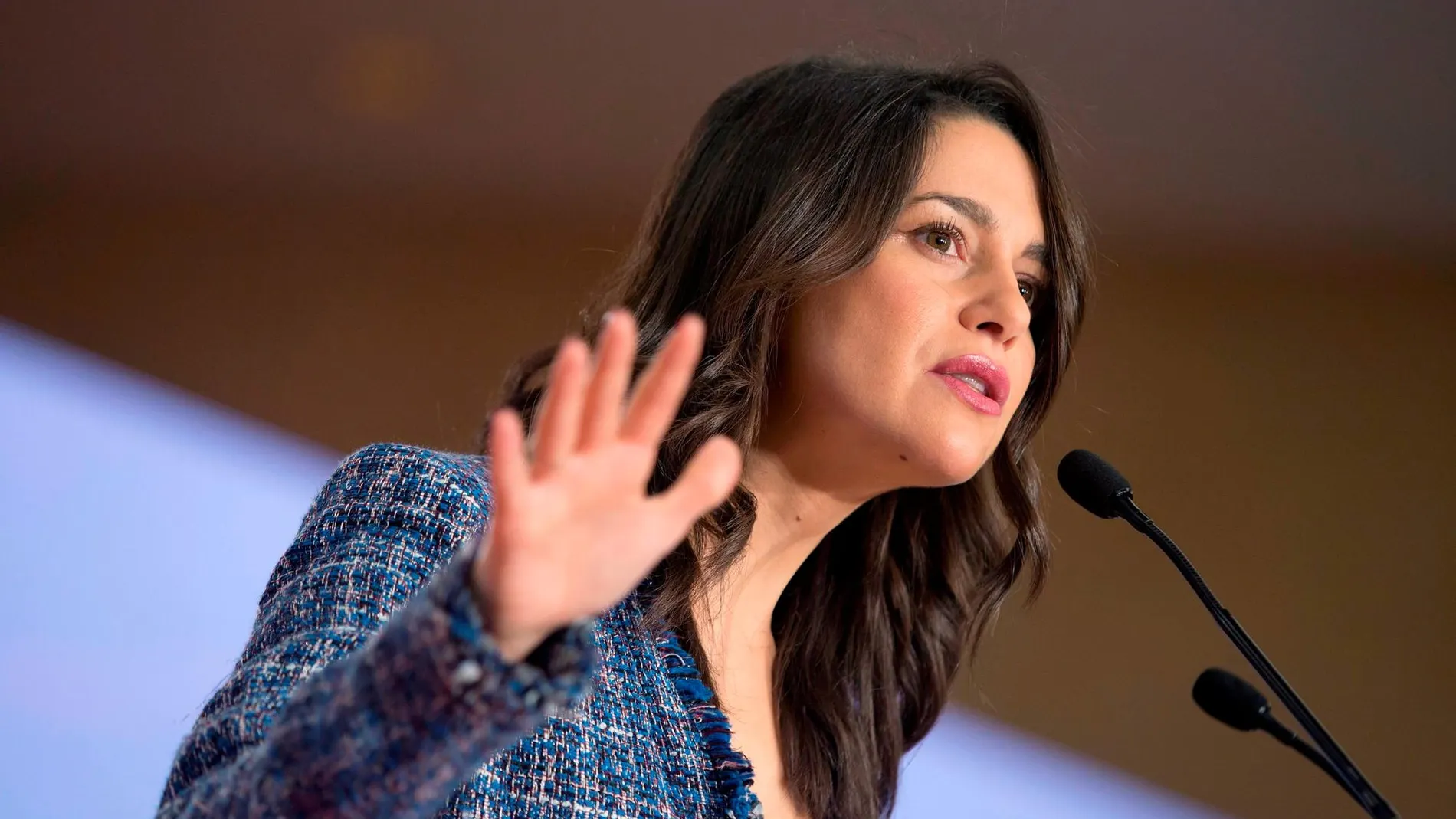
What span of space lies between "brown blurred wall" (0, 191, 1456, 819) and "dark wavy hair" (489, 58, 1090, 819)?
89 cm

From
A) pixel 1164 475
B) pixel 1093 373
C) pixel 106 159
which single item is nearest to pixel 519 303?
pixel 106 159

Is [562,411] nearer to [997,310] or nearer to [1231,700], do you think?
[1231,700]

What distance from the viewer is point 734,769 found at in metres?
1.31

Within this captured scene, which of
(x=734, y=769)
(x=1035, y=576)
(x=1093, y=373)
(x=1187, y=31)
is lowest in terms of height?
(x=734, y=769)

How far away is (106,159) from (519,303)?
0.90 m

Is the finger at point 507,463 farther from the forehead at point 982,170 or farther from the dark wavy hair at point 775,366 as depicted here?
the forehead at point 982,170

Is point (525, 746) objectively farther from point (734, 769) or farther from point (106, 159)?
point (106, 159)

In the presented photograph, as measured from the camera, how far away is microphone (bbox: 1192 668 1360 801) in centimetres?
101

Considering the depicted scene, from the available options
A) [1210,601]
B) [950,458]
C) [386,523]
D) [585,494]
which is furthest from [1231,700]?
[386,523]

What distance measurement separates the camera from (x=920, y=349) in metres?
1.48

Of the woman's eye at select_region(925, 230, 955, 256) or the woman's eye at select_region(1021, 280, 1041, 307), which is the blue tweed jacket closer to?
the woman's eye at select_region(925, 230, 955, 256)

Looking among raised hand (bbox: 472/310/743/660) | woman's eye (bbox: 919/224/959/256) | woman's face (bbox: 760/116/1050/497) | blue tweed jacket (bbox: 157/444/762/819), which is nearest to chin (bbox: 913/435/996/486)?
woman's face (bbox: 760/116/1050/497)

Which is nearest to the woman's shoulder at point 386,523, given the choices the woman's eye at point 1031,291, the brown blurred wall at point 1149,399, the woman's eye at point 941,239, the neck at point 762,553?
the neck at point 762,553

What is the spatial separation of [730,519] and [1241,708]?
64cm
